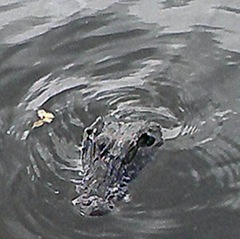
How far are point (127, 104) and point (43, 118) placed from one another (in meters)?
0.67

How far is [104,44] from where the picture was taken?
702 cm

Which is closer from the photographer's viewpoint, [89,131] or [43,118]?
[89,131]

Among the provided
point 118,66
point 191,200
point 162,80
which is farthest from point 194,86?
point 191,200

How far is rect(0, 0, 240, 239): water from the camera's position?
5.44m

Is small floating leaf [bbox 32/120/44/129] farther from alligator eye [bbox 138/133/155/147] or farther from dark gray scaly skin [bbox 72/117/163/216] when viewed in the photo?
alligator eye [bbox 138/133/155/147]

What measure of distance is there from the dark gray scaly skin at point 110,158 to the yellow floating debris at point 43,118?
37cm

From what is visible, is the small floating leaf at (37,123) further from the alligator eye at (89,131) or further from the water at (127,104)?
the alligator eye at (89,131)

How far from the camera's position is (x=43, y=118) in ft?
20.2

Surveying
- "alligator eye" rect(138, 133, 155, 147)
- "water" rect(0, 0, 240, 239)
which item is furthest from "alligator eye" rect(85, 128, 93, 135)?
"alligator eye" rect(138, 133, 155, 147)

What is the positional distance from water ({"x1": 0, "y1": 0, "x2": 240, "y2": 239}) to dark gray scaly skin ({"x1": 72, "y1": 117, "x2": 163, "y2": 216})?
0.08 m

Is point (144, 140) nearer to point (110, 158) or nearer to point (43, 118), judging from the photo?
point (110, 158)

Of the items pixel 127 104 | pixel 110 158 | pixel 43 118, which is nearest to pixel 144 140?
pixel 110 158

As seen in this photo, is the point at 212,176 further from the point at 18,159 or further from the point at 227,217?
the point at 18,159

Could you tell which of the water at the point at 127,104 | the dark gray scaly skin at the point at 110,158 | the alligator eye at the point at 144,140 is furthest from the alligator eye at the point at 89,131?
the alligator eye at the point at 144,140
